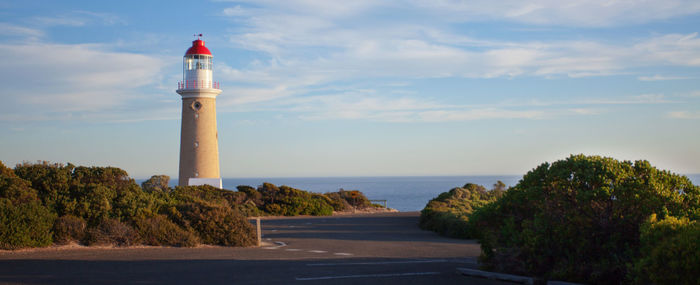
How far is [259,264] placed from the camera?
11.7 m

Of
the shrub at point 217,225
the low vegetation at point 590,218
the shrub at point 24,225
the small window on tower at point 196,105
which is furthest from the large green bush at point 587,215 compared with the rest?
the small window on tower at point 196,105

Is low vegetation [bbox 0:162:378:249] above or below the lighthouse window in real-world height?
below

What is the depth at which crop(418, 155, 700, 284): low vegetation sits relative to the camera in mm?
8766

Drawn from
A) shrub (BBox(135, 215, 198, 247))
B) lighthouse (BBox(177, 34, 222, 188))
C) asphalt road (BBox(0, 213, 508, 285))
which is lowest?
asphalt road (BBox(0, 213, 508, 285))

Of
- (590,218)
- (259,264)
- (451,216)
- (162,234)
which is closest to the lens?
(590,218)

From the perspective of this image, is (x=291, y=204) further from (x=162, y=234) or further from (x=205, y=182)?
(x=162, y=234)

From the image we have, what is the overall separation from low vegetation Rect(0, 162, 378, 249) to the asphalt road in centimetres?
71

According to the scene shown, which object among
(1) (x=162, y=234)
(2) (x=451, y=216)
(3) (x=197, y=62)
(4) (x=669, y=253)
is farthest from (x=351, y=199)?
(4) (x=669, y=253)

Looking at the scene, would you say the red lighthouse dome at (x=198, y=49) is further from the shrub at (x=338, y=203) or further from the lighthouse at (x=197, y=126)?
the shrub at (x=338, y=203)

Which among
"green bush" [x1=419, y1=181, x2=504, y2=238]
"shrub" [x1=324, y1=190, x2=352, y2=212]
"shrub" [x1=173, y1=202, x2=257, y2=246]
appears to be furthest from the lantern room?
"shrub" [x1=173, y1=202, x2=257, y2=246]

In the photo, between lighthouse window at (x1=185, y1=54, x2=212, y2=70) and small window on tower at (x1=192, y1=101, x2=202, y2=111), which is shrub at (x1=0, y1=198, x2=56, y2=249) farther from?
lighthouse window at (x1=185, y1=54, x2=212, y2=70)

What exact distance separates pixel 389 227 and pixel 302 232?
4.59m

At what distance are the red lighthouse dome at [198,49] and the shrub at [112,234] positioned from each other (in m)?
23.2

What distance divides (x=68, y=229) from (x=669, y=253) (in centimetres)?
1296
